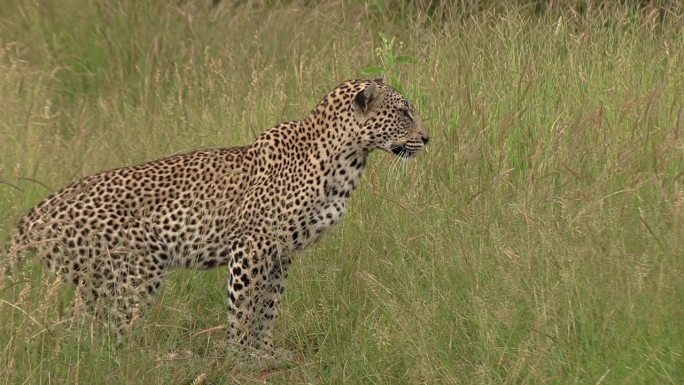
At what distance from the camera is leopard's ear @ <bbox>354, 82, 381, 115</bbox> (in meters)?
6.50

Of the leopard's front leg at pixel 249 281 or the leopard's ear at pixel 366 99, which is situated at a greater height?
the leopard's ear at pixel 366 99

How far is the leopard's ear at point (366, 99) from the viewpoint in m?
6.50

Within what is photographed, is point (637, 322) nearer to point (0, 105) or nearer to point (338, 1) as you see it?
point (0, 105)

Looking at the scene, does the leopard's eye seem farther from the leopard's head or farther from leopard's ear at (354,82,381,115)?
leopard's ear at (354,82,381,115)

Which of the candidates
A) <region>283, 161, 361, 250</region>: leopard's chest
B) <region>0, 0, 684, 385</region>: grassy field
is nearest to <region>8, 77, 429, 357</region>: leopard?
<region>283, 161, 361, 250</region>: leopard's chest

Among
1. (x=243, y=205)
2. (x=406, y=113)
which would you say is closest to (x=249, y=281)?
(x=243, y=205)

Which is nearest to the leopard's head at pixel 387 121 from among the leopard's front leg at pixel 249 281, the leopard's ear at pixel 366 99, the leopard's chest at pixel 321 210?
the leopard's ear at pixel 366 99

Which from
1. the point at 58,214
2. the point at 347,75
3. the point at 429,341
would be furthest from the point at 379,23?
the point at 429,341

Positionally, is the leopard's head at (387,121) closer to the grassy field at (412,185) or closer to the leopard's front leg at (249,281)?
the grassy field at (412,185)

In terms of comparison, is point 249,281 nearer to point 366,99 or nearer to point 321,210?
point 321,210

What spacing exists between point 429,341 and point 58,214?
195 cm

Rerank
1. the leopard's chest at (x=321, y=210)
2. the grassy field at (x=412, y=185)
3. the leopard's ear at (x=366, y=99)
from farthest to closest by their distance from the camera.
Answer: the leopard's ear at (x=366, y=99), the leopard's chest at (x=321, y=210), the grassy field at (x=412, y=185)

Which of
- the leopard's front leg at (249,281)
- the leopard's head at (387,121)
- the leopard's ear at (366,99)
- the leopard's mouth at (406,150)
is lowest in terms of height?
the leopard's front leg at (249,281)

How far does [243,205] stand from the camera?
21.2 feet
